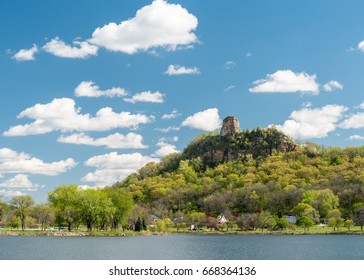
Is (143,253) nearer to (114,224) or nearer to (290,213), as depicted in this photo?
(114,224)

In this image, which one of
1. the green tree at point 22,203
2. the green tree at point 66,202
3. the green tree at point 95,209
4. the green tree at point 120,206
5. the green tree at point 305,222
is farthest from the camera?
the green tree at point 305,222

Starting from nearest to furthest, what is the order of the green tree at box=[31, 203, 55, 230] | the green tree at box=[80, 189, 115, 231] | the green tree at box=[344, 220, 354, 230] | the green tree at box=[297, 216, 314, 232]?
the green tree at box=[80, 189, 115, 231] → the green tree at box=[31, 203, 55, 230] → the green tree at box=[344, 220, 354, 230] → the green tree at box=[297, 216, 314, 232]

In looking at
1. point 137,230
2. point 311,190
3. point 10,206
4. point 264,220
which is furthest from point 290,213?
point 10,206

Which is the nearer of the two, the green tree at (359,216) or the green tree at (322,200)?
the green tree at (359,216)

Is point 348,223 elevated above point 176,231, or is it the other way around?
point 348,223

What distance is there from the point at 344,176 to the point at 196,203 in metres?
55.2

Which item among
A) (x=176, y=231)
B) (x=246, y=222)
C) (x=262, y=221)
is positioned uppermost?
(x=262, y=221)

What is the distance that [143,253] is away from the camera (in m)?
67.9

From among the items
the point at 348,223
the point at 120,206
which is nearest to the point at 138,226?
the point at 120,206

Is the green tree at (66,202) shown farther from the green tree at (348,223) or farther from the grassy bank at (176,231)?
the green tree at (348,223)

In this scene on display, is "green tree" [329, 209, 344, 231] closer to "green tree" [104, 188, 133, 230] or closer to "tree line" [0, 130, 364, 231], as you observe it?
"tree line" [0, 130, 364, 231]

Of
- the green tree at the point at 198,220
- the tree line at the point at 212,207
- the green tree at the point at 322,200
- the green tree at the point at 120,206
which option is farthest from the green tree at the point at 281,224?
→ the green tree at the point at 120,206

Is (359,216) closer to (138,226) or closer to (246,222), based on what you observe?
(246,222)

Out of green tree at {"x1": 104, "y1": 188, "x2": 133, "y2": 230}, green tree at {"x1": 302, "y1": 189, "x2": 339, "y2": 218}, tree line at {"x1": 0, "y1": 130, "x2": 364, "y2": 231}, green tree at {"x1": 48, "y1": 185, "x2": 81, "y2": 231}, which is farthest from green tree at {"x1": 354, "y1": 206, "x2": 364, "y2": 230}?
green tree at {"x1": 48, "y1": 185, "x2": 81, "y2": 231}
